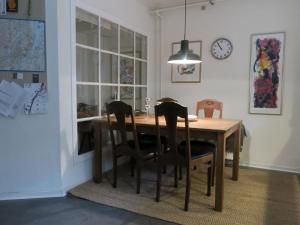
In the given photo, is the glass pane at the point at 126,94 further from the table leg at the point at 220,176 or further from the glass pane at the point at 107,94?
the table leg at the point at 220,176

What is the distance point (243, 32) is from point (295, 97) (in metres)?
1.17

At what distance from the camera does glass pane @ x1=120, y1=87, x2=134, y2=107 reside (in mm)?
3724

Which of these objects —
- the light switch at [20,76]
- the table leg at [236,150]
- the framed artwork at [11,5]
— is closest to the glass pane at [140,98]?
the table leg at [236,150]

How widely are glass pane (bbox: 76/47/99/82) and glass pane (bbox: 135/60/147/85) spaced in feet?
3.20

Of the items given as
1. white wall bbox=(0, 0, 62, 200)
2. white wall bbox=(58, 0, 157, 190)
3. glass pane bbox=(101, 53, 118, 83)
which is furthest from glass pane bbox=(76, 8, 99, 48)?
white wall bbox=(0, 0, 62, 200)

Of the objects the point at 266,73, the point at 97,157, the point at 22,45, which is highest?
the point at 22,45

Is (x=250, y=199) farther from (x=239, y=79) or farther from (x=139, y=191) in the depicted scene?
(x=239, y=79)

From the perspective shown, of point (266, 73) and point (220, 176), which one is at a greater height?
point (266, 73)

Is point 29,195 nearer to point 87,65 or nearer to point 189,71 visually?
point 87,65

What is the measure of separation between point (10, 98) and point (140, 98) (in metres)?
2.12

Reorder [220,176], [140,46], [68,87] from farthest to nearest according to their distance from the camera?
[140,46] → [68,87] → [220,176]

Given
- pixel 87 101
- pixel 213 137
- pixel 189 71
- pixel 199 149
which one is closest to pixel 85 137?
pixel 87 101

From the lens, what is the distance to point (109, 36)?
11.1 feet

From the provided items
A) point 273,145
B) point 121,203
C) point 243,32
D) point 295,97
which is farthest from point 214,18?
point 121,203
